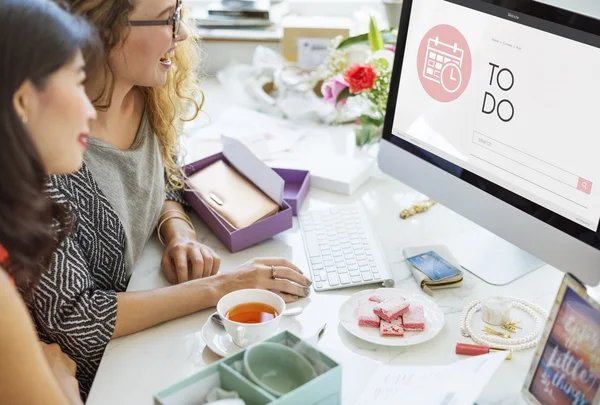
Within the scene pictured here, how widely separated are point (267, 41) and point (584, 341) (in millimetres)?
1701

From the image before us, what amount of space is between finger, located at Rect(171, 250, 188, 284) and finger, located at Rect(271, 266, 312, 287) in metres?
0.18

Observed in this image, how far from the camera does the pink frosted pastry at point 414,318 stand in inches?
47.8

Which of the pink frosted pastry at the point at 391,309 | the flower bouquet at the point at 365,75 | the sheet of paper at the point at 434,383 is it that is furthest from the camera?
the flower bouquet at the point at 365,75

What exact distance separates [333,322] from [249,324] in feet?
0.58

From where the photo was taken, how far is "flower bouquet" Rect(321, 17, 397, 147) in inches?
72.6

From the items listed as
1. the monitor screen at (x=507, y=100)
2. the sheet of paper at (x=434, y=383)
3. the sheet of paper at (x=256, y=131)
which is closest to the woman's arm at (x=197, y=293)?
the sheet of paper at (x=434, y=383)

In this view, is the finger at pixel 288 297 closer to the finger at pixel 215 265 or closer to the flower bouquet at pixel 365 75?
the finger at pixel 215 265

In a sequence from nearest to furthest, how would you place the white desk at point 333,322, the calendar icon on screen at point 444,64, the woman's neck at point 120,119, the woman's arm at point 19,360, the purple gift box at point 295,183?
1. the woman's arm at point 19,360
2. the white desk at point 333,322
3. the calendar icon on screen at point 444,64
4. the woman's neck at point 120,119
5. the purple gift box at point 295,183

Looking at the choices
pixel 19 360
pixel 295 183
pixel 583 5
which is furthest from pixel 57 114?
pixel 583 5

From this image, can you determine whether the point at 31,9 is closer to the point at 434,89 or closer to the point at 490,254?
the point at 434,89

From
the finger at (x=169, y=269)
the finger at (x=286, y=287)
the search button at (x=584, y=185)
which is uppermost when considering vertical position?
A: the search button at (x=584, y=185)

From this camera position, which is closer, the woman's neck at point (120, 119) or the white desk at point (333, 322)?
the white desk at point (333, 322)

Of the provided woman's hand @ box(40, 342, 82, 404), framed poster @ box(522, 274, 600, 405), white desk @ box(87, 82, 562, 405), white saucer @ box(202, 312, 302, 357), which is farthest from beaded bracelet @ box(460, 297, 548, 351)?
woman's hand @ box(40, 342, 82, 404)

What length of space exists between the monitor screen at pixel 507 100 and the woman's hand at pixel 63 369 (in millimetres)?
761
